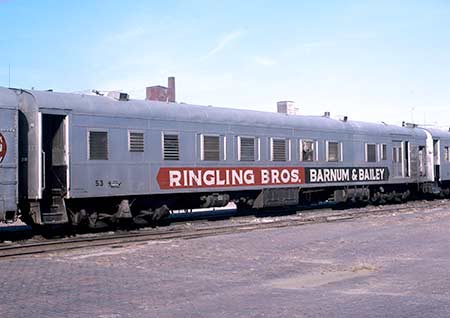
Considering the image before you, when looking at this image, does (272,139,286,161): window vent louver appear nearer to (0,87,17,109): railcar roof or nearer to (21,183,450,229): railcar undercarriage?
(21,183,450,229): railcar undercarriage

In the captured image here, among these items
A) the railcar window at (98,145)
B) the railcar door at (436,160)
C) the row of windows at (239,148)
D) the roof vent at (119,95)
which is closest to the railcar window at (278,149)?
the row of windows at (239,148)

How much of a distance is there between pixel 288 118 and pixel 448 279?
1431 centimetres

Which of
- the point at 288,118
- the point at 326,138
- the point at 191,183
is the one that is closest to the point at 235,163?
the point at 191,183

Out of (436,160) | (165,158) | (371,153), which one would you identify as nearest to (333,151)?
(371,153)

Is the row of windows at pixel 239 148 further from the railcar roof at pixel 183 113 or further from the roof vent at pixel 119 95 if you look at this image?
the roof vent at pixel 119 95

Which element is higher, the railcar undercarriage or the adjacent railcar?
the adjacent railcar

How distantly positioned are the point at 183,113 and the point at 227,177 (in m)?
2.64

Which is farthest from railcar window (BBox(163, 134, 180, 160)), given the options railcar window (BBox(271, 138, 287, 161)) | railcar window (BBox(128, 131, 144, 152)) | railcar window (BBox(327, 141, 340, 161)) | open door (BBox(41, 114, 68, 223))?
railcar window (BBox(327, 141, 340, 161))

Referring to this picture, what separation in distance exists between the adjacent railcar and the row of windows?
34mm

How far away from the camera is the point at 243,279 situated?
9766mm

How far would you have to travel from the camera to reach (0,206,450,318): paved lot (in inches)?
302

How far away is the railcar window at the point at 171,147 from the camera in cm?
1859

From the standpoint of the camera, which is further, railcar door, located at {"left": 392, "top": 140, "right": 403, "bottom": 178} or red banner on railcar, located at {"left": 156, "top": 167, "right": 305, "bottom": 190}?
railcar door, located at {"left": 392, "top": 140, "right": 403, "bottom": 178}

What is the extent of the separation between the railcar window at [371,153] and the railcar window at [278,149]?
582 cm
